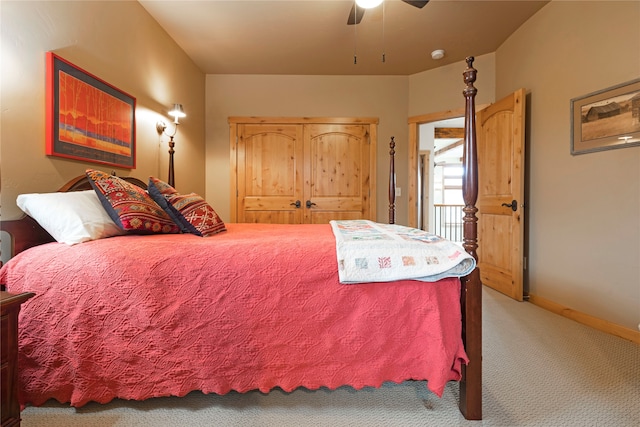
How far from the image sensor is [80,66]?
189 cm

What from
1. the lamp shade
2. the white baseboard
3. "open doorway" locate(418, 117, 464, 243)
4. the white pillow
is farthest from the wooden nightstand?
"open doorway" locate(418, 117, 464, 243)

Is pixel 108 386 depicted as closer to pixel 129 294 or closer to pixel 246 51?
pixel 129 294

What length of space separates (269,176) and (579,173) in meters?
3.32

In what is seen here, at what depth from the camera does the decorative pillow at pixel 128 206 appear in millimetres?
1500

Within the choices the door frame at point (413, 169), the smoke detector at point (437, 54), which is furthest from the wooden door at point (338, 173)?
the smoke detector at point (437, 54)

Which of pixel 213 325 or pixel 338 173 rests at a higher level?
pixel 338 173

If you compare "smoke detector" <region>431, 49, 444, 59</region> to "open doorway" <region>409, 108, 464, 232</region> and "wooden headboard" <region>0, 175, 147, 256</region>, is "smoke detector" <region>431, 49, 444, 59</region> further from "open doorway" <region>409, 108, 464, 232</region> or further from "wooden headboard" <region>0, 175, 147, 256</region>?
"wooden headboard" <region>0, 175, 147, 256</region>

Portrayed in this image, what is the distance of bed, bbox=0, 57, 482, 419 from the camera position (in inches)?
46.0

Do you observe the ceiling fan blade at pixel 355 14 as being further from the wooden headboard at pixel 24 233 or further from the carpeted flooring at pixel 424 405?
the carpeted flooring at pixel 424 405

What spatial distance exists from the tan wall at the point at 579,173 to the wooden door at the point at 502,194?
0.15 m

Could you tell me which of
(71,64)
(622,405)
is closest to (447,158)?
(622,405)

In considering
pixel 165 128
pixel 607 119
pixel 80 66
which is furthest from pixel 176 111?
pixel 607 119

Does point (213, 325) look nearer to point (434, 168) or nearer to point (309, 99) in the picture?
point (309, 99)

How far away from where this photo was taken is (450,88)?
3.60 meters
